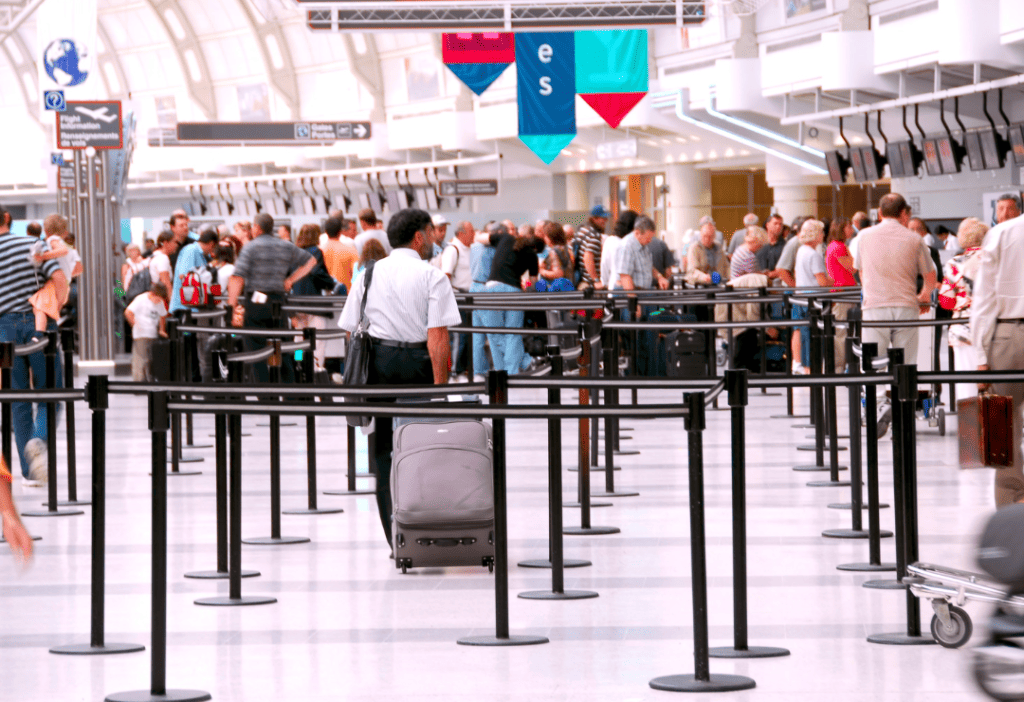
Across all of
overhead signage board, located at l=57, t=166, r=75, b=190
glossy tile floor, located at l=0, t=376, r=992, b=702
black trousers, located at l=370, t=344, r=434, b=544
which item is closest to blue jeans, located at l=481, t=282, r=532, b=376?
glossy tile floor, located at l=0, t=376, r=992, b=702

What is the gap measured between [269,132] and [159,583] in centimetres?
2890

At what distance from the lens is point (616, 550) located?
7496mm

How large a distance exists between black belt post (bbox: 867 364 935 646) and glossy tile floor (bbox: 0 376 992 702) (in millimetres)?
115

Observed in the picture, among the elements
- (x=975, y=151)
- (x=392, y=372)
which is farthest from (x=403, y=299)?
(x=975, y=151)

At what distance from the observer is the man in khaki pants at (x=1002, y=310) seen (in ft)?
22.7

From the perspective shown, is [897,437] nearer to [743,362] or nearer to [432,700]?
[432,700]

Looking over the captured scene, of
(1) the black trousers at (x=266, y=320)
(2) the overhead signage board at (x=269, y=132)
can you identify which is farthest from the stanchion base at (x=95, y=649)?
(2) the overhead signage board at (x=269, y=132)

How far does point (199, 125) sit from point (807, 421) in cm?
2152

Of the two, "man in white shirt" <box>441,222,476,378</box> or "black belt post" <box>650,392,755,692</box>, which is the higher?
"man in white shirt" <box>441,222,476,378</box>

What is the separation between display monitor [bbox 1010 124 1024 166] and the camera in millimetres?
19016

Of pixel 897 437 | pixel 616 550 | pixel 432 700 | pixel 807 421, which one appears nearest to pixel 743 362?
pixel 807 421

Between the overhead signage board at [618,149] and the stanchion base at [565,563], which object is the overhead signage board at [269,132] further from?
the stanchion base at [565,563]

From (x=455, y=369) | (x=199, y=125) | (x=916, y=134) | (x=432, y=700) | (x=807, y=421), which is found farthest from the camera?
(x=199, y=125)

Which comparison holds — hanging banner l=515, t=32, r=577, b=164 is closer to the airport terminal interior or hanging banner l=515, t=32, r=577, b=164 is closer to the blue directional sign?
the airport terminal interior
